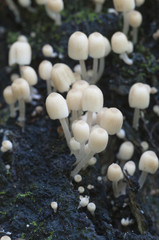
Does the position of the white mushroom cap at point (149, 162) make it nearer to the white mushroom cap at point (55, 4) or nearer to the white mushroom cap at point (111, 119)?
the white mushroom cap at point (111, 119)

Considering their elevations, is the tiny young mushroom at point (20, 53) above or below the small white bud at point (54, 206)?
above

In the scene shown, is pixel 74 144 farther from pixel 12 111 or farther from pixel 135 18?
pixel 135 18

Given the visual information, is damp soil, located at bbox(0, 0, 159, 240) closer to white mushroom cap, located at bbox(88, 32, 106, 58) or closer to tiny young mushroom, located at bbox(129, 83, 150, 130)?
tiny young mushroom, located at bbox(129, 83, 150, 130)

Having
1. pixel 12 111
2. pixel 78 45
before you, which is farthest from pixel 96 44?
pixel 12 111

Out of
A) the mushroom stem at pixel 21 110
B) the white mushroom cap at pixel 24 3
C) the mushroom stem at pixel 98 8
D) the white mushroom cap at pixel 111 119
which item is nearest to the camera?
the white mushroom cap at pixel 111 119

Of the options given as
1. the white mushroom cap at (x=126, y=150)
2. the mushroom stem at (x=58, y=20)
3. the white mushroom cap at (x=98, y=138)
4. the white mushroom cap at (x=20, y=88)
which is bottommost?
the white mushroom cap at (x=126, y=150)

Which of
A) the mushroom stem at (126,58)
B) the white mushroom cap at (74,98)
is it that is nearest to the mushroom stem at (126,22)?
the mushroom stem at (126,58)

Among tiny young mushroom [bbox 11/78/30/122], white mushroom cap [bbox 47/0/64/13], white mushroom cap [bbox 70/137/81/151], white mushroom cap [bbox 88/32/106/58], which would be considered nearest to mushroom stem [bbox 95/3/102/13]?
white mushroom cap [bbox 47/0/64/13]
